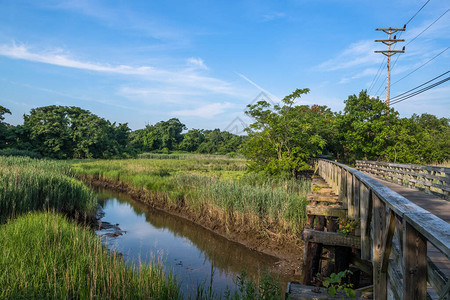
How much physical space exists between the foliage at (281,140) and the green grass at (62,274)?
14.0 meters

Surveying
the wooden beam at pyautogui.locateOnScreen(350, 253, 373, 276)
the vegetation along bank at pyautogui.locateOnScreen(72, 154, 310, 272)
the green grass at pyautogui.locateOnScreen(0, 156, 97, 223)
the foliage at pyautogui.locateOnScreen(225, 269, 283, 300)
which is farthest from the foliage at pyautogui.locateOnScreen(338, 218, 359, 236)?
the green grass at pyautogui.locateOnScreen(0, 156, 97, 223)

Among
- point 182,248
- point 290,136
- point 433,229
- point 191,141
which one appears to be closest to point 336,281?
point 433,229

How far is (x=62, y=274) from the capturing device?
518 centimetres

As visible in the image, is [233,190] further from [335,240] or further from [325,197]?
Result: [335,240]

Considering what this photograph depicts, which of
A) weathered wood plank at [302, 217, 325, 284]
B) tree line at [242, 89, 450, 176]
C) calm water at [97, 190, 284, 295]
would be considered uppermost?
tree line at [242, 89, 450, 176]

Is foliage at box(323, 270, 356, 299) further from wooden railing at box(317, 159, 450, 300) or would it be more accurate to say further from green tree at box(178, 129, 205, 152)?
green tree at box(178, 129, 205, 152)

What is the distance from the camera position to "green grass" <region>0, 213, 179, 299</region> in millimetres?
4352

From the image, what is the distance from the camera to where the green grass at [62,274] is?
435 centimetres

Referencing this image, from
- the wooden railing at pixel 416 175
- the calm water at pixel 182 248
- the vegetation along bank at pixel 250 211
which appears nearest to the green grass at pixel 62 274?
the calm water at pixel 182 248

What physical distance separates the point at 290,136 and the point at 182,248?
11139mm

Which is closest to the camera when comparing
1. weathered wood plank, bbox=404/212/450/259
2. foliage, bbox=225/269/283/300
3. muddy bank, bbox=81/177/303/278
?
weathered wood plank, bbox=404/212/450/259

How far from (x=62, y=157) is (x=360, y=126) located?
44.1m

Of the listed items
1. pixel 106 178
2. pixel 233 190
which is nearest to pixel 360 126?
pixel 233 190

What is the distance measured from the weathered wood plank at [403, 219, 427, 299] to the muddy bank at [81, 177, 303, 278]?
729 centimetres
